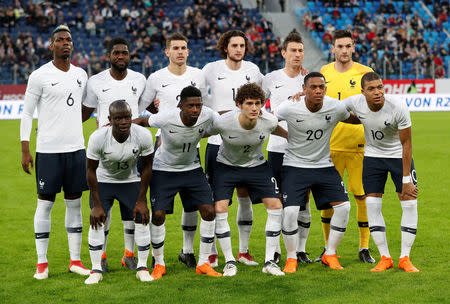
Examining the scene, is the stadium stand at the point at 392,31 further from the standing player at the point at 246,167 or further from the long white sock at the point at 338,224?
the standing player at the point at 246,167

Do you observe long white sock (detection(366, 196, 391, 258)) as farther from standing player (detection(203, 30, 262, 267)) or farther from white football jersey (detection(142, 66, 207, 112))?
white football jersey (detection(142, 66, 207, 112))

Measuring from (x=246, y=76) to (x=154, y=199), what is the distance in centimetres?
180

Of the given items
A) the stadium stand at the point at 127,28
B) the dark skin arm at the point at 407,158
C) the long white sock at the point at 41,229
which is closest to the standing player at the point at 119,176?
the long white sock at the point at 41,229

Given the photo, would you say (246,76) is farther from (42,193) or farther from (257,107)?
(42,193)

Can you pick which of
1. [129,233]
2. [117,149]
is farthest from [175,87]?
[129,233]

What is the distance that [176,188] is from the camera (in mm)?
7070

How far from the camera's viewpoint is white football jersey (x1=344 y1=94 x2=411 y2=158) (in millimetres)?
6957

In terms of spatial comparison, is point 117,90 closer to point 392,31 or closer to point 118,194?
point 118,194

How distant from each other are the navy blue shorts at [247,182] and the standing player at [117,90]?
3.29 ft

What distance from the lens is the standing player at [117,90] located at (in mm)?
7316

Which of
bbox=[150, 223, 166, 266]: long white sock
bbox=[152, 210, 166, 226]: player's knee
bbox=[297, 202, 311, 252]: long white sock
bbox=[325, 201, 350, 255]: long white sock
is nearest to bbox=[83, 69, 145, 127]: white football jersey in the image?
bbox=[152, 210, 166, 226]: player's knee

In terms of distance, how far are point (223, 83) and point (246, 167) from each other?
3.50 ft

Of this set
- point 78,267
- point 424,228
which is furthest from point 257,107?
point 424,228

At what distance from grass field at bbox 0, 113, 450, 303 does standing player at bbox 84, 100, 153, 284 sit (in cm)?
36
